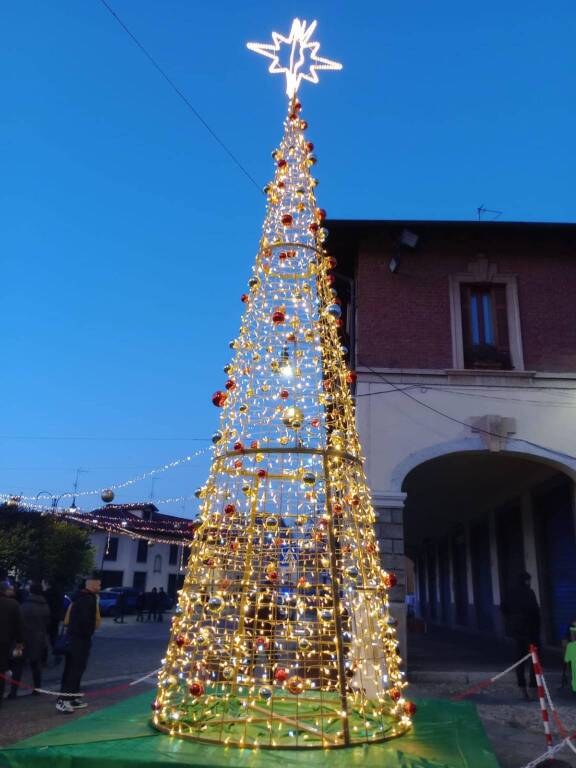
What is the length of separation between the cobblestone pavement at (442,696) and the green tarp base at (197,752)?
106cm

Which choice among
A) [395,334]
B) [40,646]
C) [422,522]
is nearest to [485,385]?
[395,334]

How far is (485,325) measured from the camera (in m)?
11.3

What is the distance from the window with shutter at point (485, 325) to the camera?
10.9 metres

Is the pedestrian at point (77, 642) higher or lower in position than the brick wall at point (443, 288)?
lower

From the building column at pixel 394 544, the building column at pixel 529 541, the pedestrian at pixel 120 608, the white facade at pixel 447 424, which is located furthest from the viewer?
the pedestrian at pixel 120 608

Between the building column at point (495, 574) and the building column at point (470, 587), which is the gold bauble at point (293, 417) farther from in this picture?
the building column at point (470, 587)

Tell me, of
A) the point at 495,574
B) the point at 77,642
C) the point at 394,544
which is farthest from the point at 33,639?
the point at 495,574

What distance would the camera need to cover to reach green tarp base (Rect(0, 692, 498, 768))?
12.1 feet

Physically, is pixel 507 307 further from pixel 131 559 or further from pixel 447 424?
pixel 131 559

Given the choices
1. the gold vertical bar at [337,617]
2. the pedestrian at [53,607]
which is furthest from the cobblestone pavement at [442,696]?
the gold vertical bar at [337,617]

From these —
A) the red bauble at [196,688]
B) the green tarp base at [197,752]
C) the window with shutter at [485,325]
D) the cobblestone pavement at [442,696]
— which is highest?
the window with shutter at [485,325]

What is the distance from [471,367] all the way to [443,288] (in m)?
1.59

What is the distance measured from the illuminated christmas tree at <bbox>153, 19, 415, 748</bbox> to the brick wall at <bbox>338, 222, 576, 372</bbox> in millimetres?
5351

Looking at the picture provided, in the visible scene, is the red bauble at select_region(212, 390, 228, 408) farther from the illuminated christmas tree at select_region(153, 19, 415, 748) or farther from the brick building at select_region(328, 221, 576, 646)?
the brick building at select_region(328, 221, 576, 646)
